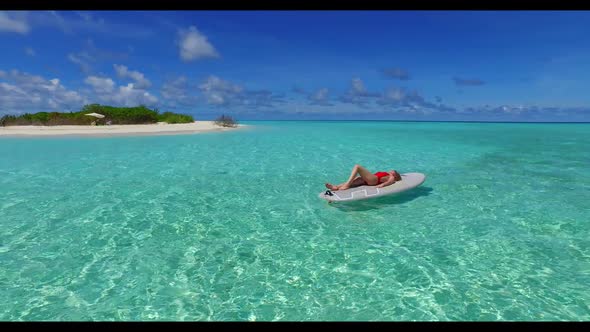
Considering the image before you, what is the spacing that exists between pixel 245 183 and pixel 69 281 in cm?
716

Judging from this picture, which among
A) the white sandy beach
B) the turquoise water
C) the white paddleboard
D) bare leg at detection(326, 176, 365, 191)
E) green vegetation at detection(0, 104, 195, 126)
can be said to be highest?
green vegetation at detection(0, 104, 195, 126)

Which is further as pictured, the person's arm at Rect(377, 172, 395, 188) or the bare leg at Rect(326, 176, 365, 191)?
the person's arm at Rect(377, 172, 395, 188)

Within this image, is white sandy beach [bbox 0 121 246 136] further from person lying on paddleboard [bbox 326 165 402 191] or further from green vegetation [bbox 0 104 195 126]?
person lying on paddleboard [bbox 326 165 402 191]

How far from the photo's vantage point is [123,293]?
4.83 m

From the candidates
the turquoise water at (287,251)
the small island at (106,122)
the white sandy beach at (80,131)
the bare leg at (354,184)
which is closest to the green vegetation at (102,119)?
the small island at (106,122)

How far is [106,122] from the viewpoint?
4844cm

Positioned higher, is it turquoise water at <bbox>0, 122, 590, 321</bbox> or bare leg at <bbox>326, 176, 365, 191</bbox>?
bare leg at <bbox>326, 176, 365, 191</bbox>

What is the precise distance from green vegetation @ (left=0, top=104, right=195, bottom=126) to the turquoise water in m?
40.0

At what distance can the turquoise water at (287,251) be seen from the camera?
454 cm

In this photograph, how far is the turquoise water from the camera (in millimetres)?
4539

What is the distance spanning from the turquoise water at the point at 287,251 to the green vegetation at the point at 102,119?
131 ft

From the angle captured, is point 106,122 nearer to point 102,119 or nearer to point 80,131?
point 102,119

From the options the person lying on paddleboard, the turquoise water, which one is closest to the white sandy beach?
the turquoise water

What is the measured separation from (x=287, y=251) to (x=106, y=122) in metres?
51.8
